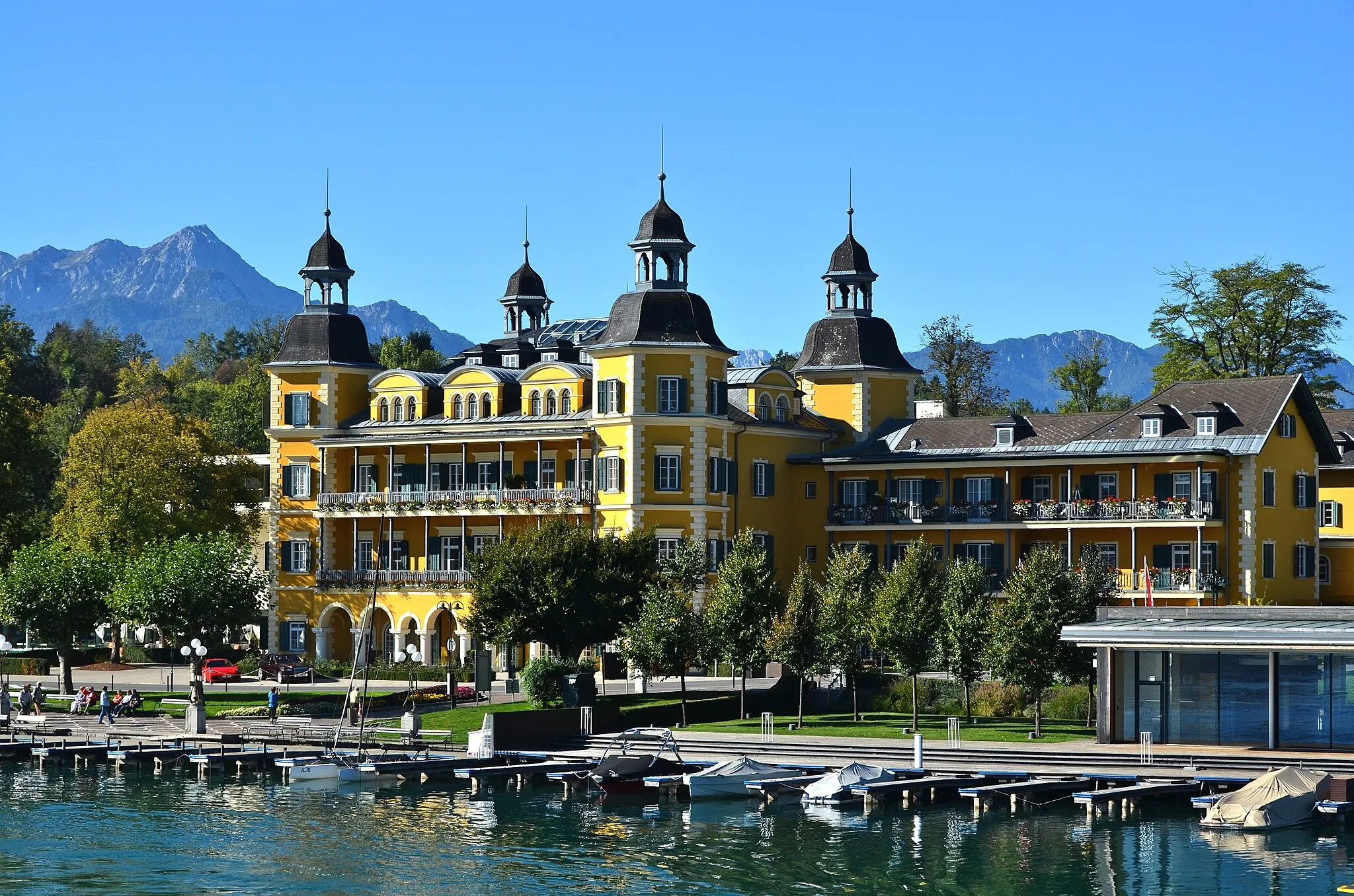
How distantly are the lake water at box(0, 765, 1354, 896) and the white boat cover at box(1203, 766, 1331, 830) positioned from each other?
2.03ft

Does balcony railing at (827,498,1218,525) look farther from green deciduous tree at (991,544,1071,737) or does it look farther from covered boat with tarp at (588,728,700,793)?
covered boat with tarp at (588,728,700,793)

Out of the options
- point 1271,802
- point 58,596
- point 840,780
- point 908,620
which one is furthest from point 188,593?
point 1271,802

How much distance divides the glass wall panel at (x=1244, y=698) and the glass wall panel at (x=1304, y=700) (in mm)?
430

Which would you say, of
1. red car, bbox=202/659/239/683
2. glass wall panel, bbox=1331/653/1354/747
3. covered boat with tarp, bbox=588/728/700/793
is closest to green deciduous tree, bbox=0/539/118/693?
red car, bbox=202/659/239/683

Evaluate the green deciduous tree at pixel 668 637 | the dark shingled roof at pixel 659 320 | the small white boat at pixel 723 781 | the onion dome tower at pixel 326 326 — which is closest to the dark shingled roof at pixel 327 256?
the onion dome tower at pixel 326 326

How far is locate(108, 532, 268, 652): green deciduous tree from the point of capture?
235 ft

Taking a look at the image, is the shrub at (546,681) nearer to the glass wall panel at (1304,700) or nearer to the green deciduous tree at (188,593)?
the green deciduous tree at (188,593)

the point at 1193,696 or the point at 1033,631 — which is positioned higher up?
the point at 1033,631

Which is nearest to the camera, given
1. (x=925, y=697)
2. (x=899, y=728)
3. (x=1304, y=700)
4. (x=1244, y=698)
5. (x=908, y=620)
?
(x=1304, y=700)

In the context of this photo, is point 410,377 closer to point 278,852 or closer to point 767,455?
point 767,455

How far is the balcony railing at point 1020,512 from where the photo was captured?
7531 centimetres

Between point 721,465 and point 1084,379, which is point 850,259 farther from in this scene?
point 1084,379

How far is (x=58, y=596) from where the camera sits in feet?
241

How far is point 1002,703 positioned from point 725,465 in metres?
19.5
